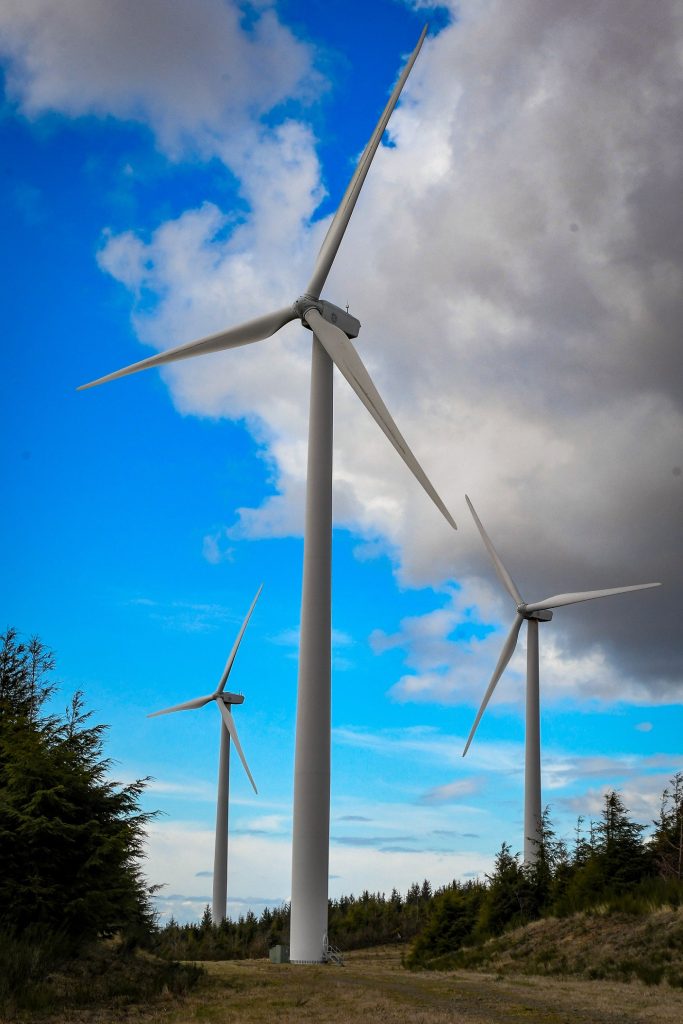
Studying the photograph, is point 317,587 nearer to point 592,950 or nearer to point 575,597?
point 592,950

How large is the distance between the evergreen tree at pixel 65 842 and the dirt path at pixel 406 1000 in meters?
3.46

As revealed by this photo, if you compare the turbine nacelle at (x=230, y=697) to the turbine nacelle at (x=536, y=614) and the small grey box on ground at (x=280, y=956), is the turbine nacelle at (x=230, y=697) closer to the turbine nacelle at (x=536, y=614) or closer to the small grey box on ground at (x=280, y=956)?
the turbine nacelle at (x=536, y=614)

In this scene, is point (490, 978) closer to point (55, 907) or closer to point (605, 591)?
point (55, 907)

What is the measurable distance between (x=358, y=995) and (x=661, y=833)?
23.4m

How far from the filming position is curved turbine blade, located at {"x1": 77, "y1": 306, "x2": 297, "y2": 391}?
37531mm

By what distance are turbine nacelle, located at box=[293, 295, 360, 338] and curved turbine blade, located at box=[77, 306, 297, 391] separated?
1.73 ft

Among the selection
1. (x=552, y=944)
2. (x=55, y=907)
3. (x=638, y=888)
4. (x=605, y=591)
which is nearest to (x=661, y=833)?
(x=638, y=888)

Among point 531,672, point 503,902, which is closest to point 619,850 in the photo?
point 503,902

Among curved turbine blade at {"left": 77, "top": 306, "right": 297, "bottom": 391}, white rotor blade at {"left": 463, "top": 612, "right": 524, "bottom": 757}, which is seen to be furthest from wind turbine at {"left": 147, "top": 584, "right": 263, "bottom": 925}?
curved turbine blade at {"left": 77, "top": 306, "right": 297, "bottom": 391}

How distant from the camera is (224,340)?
127ft

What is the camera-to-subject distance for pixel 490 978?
92.3 feet

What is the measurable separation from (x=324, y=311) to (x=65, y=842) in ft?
69.7

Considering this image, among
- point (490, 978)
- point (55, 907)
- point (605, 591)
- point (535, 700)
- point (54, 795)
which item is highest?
point (605, 591)

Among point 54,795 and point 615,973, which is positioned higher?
point 54,795
